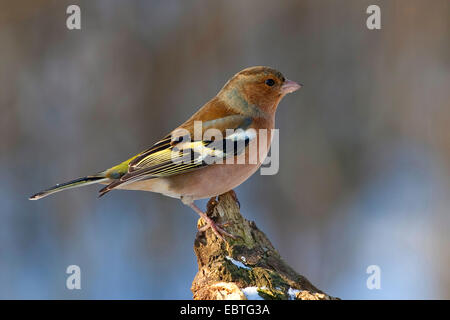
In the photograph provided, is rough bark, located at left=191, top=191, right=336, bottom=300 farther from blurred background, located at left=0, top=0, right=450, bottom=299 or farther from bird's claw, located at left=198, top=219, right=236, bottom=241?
blurred background, located at left=0, top=0, right=450, bottom=299

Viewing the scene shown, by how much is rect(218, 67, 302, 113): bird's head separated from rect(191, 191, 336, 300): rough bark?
0.87 metres

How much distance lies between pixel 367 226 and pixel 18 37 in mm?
3909

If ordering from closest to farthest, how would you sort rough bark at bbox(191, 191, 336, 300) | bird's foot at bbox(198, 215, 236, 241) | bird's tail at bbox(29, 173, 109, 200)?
1. rough bark at bbox(191, 191, 336, 300)
2. bird's foot at bbox(198, 215, 236, 241)
3. bird's tail at bbox(29, 173, 109, 200)

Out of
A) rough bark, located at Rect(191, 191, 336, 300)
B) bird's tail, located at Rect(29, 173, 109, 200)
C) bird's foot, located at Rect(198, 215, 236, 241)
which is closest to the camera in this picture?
rough bark, located at Rect(191, 191, 336, 300)

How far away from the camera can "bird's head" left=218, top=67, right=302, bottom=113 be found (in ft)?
12.3

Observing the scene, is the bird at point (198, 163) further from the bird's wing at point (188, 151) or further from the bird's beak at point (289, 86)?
the bird's beak at point (289, 86)

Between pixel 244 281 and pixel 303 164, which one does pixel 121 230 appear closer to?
pixel 303 164

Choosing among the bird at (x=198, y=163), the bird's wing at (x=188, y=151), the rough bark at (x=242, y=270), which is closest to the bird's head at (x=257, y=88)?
the bird at (x=198, y=163)

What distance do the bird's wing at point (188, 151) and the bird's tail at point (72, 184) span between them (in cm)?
15

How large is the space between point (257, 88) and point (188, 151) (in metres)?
0.76

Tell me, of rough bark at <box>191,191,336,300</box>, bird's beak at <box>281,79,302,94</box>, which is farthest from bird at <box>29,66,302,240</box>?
bird's beak at <box>281,79,302,94</box>

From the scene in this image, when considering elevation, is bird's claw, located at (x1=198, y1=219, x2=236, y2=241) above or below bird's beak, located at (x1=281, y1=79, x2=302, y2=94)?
below

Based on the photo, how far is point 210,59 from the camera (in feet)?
17.8

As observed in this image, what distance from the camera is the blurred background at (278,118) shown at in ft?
16.4
